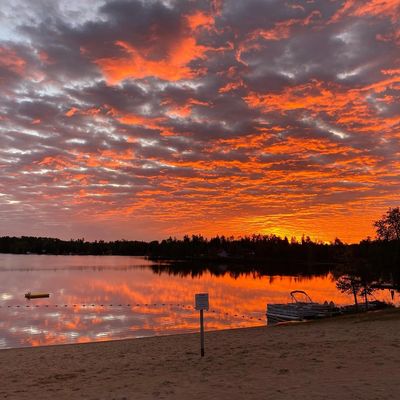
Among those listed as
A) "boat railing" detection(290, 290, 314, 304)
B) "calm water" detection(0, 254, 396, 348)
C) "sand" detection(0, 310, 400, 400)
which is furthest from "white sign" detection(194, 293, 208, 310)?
"boat railing" detection(290, 290, 314, 304)

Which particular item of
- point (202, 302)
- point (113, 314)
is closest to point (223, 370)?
point (202, 302)

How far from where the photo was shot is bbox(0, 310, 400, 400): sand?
10.7 meters

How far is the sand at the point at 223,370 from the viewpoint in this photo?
35.1 feet

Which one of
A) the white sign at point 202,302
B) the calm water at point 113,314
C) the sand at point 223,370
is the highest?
the white sign at point 202,302

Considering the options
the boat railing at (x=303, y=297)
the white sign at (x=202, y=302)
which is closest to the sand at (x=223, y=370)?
the white sign at (x=202, y=302)

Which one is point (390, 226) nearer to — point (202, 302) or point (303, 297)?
point (303, 297)

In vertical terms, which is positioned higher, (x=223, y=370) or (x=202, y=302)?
(x=202, y=302)

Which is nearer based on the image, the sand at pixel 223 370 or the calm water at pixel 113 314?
the sand at pixel 223 370

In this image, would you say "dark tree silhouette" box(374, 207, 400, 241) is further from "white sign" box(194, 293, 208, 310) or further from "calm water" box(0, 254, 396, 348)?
"white sign" box(194, 293, 208, 310)

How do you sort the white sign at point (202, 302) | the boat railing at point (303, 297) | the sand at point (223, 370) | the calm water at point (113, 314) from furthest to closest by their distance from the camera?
1. the boat railing at point (303, 297)
2. the calm water at point (113, 314)
3. the white sign at point (202, 302)
4. the sand at point (223, 370)

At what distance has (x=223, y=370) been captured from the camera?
13328 mm

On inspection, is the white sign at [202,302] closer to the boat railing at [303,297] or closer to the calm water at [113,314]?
the calm water at [113,314]

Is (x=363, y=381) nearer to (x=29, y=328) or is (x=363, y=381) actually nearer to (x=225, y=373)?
(x=225, y=373)

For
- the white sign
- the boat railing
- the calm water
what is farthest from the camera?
the boat railing
